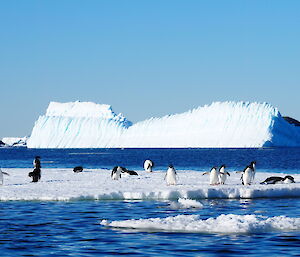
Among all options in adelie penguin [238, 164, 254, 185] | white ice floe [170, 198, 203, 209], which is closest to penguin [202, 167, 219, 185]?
adelie penguin [238, 164, 254, 185]

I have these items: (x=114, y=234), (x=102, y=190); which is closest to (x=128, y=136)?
(x=102, y=190)

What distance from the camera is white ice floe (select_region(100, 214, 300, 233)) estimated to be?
13211 millimetres

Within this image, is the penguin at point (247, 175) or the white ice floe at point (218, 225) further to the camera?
the penguin at point (247, 175)

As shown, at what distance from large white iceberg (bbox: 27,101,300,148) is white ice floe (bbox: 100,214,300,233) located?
107 m

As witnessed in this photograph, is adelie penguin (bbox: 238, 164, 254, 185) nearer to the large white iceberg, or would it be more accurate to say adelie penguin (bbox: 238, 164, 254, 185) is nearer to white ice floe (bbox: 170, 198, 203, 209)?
white ice floe (bbox: 170, 198, 203, 209)

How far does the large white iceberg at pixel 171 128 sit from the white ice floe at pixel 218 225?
107m

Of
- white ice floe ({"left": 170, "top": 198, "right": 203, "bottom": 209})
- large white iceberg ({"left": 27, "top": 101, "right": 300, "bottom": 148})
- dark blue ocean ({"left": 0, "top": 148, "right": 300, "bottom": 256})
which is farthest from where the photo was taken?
large white iceberg ({"left": 27, "top": 101, "right": 300, "bottom": 148})

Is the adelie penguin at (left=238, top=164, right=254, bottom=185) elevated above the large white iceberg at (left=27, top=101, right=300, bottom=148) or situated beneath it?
situated beneath

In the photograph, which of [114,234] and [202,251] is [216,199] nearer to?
[114,234]

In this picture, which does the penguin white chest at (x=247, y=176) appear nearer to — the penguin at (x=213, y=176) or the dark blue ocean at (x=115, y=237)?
the penguin at (x=213, y=176)

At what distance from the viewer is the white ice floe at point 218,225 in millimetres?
13211

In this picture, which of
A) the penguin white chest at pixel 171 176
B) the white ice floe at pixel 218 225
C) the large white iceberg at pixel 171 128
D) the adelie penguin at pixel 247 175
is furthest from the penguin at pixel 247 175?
the large white iceberg at pixel 171 128

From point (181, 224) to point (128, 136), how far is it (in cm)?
12936

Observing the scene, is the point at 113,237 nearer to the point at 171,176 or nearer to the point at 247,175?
the point at 171,176
